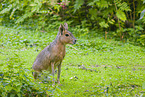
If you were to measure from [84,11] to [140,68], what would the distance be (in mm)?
6905

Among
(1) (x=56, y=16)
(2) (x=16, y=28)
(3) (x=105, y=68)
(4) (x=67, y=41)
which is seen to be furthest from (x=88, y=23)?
(4) (x=67, y=41)

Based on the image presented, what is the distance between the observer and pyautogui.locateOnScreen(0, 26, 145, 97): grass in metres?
4.02

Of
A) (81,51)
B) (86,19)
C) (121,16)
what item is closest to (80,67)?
(81,51)

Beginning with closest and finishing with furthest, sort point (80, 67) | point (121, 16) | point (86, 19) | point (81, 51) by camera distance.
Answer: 1. point (80, 67)
2. point (121, 16)
3. point (81, 51)
4. point (86, 19)

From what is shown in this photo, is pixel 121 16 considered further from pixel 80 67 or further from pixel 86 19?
pixel 86 19

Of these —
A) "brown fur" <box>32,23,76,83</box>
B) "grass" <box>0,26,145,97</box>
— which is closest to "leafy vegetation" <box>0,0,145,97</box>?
"grass" <box>0,26,145,97</box>

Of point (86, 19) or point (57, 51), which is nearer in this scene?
point (57, 51)

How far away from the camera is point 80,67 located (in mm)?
8008

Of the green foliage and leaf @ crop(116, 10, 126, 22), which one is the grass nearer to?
the green foliage

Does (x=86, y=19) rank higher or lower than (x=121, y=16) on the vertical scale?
lower

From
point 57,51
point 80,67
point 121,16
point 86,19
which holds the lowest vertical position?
point 80,67

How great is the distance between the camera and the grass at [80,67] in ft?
13.2

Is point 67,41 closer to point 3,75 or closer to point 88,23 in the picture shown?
point 3,75

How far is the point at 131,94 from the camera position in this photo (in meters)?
4.69
